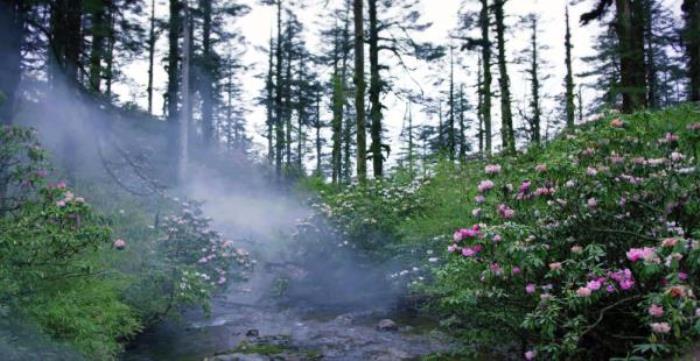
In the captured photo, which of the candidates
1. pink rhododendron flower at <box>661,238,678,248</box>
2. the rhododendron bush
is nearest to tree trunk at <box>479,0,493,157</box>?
the rhododendron bush

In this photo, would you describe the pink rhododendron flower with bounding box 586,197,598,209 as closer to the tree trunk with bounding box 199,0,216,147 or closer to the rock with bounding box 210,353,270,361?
the rock with bounding box 210,353,270,361

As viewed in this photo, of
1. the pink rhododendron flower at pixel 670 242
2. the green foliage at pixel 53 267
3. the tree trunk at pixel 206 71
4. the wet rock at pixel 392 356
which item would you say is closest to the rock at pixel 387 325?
the wet rock at pixel 392 356

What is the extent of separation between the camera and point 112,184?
1419 centimetres

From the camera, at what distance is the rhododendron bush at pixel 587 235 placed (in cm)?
317

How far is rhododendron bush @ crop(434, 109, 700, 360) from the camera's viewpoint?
317 cm

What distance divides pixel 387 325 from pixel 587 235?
461 centimetres

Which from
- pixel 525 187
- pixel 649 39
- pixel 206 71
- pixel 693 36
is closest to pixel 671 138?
pixel 525 187

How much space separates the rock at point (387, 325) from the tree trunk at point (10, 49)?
5916 mm

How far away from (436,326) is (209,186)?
1729 cm

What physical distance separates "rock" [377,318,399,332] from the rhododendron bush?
3597 millimetres

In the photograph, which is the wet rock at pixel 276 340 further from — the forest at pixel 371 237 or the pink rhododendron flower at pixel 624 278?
the pink rhododendron flower at pixel 624 278

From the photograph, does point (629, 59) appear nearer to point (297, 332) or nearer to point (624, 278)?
point (297, 332)

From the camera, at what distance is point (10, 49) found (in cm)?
600

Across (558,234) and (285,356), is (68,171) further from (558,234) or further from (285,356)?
(558,234)
